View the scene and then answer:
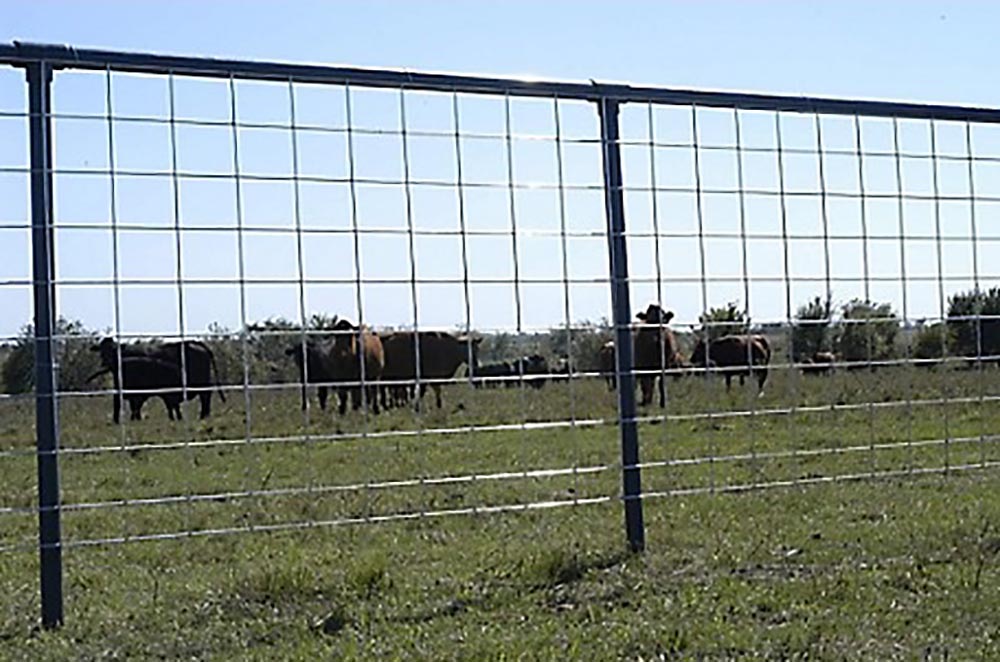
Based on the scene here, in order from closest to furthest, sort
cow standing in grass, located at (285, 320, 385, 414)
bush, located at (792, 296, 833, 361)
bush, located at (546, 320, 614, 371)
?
cow standing in grass, located at (285, 320, 385, 414) < bush, located at (546, 320, 614, 371) < bush, located at (792, 296, 833, 361)

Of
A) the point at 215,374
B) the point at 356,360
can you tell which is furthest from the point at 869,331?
the point at 215,374

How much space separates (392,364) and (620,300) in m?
1.76

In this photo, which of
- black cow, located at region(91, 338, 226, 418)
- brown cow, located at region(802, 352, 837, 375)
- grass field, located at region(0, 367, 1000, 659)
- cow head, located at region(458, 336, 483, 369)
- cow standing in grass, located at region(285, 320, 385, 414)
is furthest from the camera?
brown cow, located at region(802, 352, 837, 375)

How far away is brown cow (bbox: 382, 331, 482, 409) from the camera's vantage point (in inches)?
273

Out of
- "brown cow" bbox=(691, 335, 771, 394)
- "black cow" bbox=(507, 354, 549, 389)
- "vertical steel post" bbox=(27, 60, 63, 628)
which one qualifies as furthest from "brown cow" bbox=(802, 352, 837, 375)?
"vertical steel post" bbox=(27, 60, 63, 628)

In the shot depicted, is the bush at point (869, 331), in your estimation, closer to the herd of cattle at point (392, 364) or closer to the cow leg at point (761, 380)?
the herd of cattle at point (392, 364)

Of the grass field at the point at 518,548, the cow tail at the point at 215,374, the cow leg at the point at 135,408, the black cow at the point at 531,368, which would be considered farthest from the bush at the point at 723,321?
the cow leg at the point at 135,408

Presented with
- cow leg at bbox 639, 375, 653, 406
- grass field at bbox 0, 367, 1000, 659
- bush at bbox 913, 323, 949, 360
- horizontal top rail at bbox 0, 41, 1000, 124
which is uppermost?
horizontal top rail at bbox 0, 41, 1000, 124

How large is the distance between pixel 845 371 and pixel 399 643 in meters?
3.68

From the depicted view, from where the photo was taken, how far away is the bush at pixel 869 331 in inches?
314

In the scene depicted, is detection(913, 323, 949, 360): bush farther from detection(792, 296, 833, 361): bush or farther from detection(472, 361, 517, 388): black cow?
detection(472, 361, 517, 388): black cow

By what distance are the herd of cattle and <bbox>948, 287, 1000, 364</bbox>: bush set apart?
0.70 m

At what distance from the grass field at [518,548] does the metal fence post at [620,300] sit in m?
0.17

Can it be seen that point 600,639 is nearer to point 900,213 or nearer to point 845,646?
point 845,646
